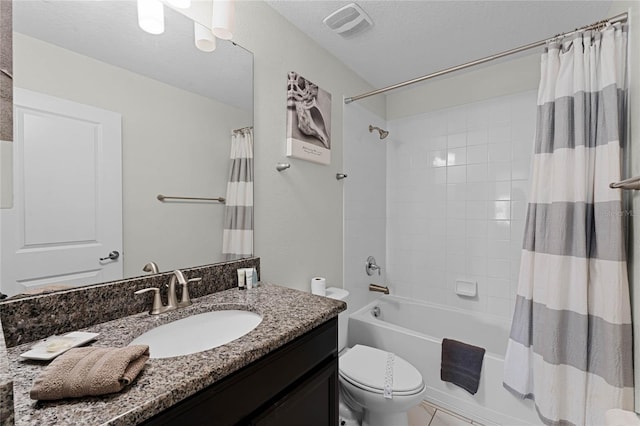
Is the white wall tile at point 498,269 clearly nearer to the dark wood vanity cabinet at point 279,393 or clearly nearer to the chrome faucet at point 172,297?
the dark wood vanity cabinet at point 279,393

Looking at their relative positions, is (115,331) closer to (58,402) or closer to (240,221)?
(58,402)

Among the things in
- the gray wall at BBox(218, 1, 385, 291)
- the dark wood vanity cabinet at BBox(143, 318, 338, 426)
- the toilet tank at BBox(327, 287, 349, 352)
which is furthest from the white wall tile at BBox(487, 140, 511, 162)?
the dark wood vanity cabinet at BBox(143, 318, 338, 426)

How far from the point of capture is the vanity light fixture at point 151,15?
1047 mm

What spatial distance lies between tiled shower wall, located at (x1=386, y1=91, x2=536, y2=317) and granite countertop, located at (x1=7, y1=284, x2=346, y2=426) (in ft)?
5.81

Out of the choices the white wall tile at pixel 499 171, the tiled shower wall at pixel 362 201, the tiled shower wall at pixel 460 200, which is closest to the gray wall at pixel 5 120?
the tiled shower wall at pixel 362 201

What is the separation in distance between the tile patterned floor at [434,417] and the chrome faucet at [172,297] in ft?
5.22

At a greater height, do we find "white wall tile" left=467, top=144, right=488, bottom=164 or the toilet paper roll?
"white wall tile" left=467, top=144, right=488, bottom=164

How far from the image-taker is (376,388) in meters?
1.39

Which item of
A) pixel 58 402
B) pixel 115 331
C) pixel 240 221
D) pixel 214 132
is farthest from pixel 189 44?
pixel 58 402

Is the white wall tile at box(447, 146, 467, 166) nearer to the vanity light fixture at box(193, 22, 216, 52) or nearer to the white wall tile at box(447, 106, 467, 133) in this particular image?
the white wall tile at box(447, 106, 467, 133)

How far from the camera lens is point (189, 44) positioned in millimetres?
1219

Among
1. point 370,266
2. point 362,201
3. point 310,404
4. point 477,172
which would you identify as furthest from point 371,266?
point 310,404

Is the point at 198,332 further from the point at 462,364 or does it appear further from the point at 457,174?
the point at 457,174

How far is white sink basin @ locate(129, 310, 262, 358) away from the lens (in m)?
0.88
